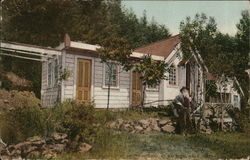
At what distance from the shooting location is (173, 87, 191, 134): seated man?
390 inches

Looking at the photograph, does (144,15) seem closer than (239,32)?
Yes

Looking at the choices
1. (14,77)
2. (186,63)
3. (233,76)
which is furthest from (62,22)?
(233,76)

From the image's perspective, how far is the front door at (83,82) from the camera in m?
8.84

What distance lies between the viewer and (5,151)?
716 cm

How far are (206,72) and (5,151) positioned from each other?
22.3ft

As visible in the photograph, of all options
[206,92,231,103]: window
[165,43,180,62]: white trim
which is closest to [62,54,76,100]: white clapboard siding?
[165,43,180,62]: white trim

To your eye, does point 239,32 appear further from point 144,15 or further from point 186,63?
point 144,15

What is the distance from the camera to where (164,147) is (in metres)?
9.21

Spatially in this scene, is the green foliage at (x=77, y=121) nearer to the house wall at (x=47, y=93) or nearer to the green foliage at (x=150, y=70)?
the house wall at (x=47, y=93)

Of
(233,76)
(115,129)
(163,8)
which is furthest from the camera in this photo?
(233,76)

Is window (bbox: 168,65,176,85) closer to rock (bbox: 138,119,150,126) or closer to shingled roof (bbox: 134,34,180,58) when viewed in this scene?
shingled roof (bbox: 134,34,180,58)

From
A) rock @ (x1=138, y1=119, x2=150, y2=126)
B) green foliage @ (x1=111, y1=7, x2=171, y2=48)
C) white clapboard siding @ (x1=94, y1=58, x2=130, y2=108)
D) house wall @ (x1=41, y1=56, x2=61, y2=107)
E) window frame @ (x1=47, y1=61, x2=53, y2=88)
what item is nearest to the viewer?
green foliage @ (x1=111, y1=7, x2=171, y2=48)

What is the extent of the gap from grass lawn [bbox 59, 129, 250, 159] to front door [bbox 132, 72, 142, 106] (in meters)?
1.02

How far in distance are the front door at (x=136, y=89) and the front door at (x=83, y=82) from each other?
1.39 m
